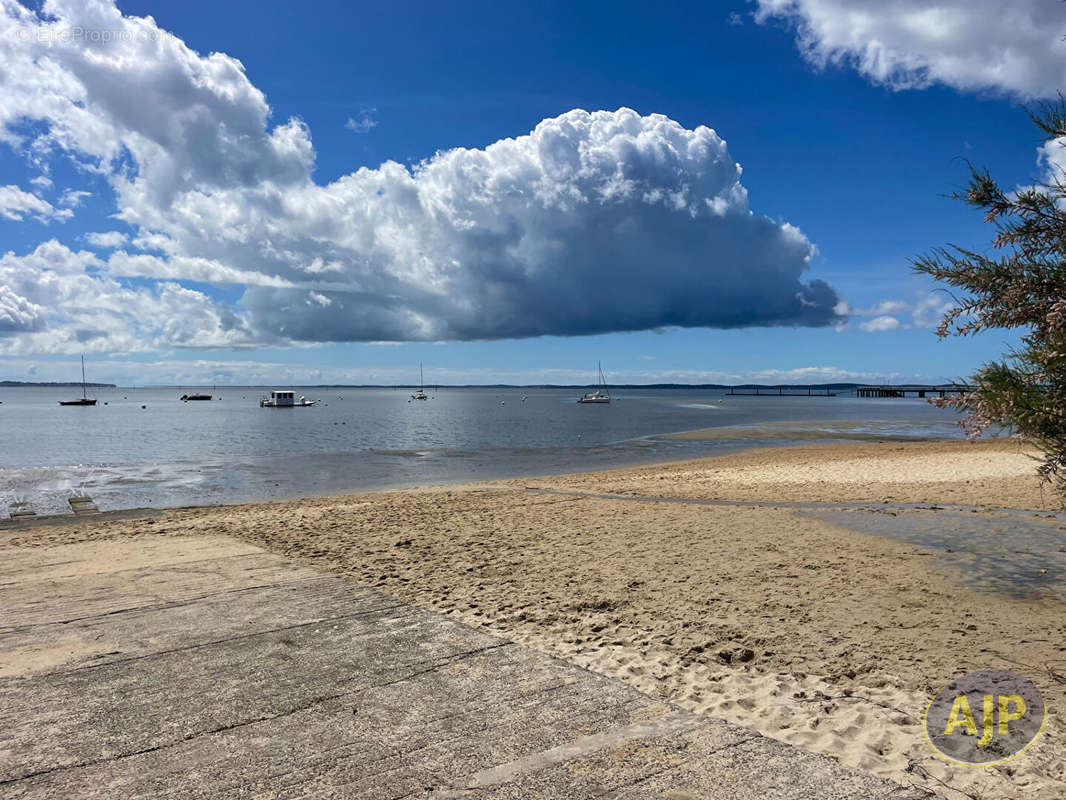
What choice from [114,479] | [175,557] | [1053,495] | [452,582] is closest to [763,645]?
[452,582]

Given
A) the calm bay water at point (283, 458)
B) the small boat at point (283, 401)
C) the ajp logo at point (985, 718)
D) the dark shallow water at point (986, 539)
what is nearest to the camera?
the ajp logo at point (985, 718)

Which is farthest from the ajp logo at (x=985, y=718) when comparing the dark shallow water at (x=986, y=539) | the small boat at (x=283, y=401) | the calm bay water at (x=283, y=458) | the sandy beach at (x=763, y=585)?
the small boat at (x=283, y=401)

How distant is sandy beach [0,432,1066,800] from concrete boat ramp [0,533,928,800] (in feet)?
1.73

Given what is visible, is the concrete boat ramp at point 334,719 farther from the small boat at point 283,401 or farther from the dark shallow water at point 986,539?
the small boat at point 283,401

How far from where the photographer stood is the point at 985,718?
497cm

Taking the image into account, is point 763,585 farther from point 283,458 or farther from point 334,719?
point 283,458

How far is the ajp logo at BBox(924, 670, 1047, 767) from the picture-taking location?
14.8 feet

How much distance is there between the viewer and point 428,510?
16.3 m

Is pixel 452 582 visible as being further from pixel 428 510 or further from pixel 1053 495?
pixel 1053 495

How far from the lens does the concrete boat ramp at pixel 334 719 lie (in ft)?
13.9

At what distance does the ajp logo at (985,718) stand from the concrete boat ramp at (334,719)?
84cm

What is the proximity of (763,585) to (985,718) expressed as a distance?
3.68 m

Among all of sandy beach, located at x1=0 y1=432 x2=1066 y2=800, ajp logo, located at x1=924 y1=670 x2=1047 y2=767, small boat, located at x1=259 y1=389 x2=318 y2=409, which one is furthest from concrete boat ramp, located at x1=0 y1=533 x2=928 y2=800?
small boat, located at x1=259 y1=389 x2=318 y2=409

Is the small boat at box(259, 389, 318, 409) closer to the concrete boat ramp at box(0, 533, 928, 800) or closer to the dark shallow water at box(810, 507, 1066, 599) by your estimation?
the dark shallow water at box(810, 507, 1066, 599)
